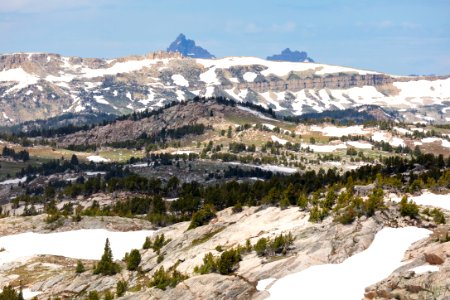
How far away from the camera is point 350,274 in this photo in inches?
2697

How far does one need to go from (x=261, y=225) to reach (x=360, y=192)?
19.4 metres

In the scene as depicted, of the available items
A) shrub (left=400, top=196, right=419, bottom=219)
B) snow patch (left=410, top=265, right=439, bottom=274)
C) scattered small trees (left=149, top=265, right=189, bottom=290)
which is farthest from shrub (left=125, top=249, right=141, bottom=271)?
snow patch (left=410, top=265, right=439, bottom=274)

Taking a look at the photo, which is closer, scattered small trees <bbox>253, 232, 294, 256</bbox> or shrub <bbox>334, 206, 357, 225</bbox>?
scattered small trees <bbox>253, 232, 294, 256</bbox>

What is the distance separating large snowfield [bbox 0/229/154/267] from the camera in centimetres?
13912

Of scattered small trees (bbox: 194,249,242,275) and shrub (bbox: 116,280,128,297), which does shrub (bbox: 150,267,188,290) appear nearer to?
scattered small trees (bbox: 194,249,242,275)

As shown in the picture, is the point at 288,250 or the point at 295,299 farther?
the point at 288,250

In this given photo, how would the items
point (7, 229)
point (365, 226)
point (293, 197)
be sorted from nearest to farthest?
1. point (365, 226)
2. point (293, 197)
3. point (7, 229)

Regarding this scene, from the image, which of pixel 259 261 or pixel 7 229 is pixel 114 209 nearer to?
pixel 7 229

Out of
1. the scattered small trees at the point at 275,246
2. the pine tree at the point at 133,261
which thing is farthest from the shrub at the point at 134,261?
the scattered small trees at the point at 275,246

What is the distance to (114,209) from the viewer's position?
192625mm

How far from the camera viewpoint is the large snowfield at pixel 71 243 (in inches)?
5477

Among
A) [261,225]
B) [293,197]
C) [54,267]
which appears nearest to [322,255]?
[261,225]

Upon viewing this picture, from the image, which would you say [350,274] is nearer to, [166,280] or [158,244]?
[166,280]

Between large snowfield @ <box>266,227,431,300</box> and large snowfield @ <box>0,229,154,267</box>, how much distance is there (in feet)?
235
